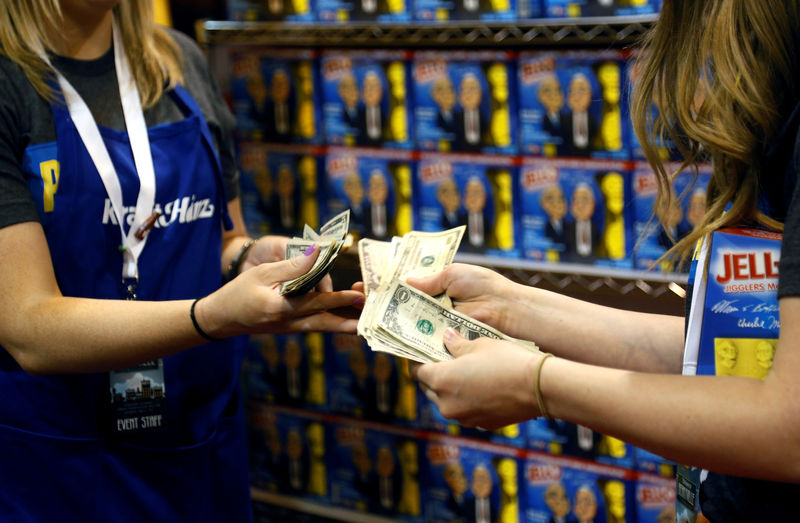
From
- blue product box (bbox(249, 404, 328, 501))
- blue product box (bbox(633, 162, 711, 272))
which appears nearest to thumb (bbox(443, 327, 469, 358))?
blue product box (bbox(633, 162, 711, 272))

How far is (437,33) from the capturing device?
2.12m

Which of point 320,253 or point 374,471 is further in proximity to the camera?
point 374,471

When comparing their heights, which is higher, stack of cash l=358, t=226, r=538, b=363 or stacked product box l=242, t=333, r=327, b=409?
stack of cash l=358, t=226, r=538, b=363

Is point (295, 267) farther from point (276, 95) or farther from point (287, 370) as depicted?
point (287, 370)

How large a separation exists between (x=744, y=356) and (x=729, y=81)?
352mm

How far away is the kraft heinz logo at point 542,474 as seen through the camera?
2.31m

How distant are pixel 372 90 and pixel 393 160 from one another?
207 mm

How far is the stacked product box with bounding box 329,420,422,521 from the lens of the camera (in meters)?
2.57

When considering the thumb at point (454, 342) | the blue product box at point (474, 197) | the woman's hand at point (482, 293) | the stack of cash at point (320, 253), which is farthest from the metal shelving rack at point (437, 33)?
the thumb at point (454, 342)

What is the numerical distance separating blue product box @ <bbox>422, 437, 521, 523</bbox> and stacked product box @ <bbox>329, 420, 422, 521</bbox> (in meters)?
0.06

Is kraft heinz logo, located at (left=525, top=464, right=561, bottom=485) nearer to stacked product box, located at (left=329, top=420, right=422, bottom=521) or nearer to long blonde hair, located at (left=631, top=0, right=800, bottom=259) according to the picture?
stacked product box, located at (left=329, top=420, right=422, bottom=521)

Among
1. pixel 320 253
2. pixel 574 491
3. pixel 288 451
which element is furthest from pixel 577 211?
pixel 288 451

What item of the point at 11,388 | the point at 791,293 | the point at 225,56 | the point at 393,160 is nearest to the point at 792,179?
the point at 791,293

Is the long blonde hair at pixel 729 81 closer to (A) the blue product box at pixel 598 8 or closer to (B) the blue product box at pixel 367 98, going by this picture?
(A) the blue product box at pixel 598 8
